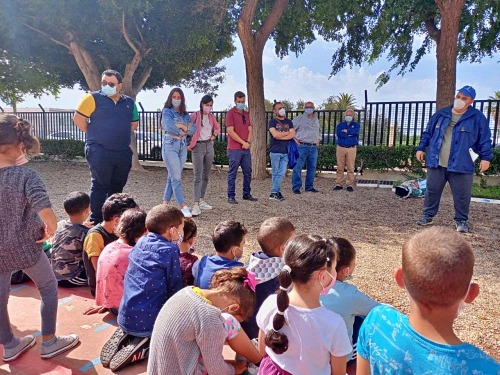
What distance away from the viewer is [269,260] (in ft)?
8.43

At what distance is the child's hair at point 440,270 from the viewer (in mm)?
1271

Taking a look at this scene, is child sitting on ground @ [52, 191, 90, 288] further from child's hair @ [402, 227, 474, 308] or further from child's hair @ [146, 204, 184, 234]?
child's hair @ [402, 227, 474, 308]

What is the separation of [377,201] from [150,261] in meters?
5.95

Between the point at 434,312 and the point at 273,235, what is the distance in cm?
136

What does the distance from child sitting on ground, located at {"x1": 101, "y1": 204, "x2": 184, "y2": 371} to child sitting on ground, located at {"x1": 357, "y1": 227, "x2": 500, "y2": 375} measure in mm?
1499

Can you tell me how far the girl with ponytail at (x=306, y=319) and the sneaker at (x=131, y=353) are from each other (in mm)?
1012

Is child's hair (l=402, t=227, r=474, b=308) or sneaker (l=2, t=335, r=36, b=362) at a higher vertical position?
child's hair (l=402, t=227, r=474, b=308)

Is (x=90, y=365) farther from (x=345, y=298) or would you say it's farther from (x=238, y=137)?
(x=238, y=137)

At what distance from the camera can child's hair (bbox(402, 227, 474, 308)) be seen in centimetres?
127

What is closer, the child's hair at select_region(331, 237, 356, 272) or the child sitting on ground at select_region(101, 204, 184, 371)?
the child's hair at select_region(331, 237, 356, 272)

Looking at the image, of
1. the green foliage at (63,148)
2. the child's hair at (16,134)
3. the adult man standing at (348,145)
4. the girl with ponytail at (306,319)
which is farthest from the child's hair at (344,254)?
the green foliage at (63,148)

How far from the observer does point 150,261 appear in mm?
2541

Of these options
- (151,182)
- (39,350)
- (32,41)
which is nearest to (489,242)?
(39,350)

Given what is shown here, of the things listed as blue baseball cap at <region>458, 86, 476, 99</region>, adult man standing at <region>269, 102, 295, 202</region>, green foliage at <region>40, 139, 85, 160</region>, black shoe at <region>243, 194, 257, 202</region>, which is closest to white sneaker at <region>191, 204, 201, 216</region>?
black shoe at <region>243, 194, 257, 202</region>
